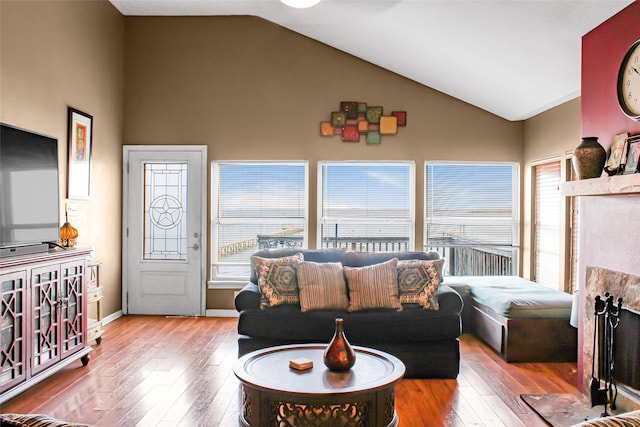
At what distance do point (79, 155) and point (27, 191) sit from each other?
4.59 feet

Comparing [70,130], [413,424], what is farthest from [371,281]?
[70,130]

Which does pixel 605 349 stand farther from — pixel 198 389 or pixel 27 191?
pixel 27 191

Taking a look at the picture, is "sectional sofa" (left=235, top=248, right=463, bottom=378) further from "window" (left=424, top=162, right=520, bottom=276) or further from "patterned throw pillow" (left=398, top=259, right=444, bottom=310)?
"window" (left=424, top=162, right=520, bottom=276)

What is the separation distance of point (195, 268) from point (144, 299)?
72 centimetres

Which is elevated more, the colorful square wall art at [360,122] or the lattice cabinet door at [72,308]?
the colorful square wall art at [360,122]

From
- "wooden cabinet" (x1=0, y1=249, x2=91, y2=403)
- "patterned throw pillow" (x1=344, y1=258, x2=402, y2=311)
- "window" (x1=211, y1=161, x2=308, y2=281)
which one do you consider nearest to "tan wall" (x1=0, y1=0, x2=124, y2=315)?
"wooden cabinet" (x1=0, y1=249, x2=91, y2=403)

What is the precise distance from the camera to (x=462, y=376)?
3.76 metres

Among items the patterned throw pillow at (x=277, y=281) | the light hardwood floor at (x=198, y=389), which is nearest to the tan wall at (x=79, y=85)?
the light hardwood floor at (x=198, y=389)

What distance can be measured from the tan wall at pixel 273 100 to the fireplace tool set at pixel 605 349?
2.94 m

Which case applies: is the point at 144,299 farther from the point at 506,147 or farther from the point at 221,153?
the point at 506,147

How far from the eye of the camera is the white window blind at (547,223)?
5066 millimetres

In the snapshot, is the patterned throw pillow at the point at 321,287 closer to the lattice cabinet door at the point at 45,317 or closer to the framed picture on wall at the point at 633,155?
the lattice cabinet door at the point at 45,317

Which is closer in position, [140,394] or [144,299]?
[140,394]

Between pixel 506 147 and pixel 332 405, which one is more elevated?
pixel 506 147
